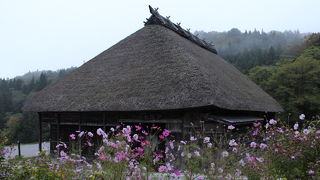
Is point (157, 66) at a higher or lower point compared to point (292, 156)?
higher

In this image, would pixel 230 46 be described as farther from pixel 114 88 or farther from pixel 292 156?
pixel 292 156

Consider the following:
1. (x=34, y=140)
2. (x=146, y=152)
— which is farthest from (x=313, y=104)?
(x=34, y=140)

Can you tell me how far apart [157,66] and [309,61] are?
18.6 m

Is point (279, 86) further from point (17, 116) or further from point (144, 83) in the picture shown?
point (17, 116)

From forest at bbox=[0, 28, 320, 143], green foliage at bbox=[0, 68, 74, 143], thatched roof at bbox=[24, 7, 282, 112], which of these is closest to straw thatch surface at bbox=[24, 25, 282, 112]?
thatched roof at bbox=[24, 7, 282, 112]

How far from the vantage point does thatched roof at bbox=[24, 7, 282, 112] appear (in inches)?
367

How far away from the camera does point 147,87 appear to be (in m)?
10.4

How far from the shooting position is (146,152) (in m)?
3.99

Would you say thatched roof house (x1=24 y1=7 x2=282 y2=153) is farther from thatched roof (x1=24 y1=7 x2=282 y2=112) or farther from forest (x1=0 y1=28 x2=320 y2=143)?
forest (x1=0 y1=28 x2=320 y2=143)

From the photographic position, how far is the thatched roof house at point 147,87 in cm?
933

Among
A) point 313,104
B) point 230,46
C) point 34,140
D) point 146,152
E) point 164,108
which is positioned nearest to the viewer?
point 146,152

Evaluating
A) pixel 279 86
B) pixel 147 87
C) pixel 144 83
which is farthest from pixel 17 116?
pixel 147 87

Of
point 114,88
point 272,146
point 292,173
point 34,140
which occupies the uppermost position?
point 114,88

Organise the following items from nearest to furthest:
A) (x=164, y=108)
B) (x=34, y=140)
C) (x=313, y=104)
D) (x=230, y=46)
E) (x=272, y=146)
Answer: (x=272, y=146) < (x=164, y=108) < (x=313, y=104) < (x=34, y=140) < (x=230, y=46)
